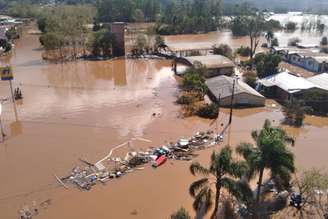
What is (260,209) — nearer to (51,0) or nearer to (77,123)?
(77,123)

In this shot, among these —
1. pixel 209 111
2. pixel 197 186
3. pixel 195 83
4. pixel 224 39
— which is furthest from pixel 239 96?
pixel 224 39

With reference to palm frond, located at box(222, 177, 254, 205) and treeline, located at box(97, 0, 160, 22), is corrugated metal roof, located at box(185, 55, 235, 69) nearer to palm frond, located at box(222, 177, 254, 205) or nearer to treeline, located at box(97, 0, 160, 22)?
palm frond, located at box(222, 177, 254, 205)

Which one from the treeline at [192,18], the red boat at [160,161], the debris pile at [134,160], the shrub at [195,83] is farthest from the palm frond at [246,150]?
the treeline at [192,18]

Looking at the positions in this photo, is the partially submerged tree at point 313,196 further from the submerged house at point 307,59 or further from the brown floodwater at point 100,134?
the submerged house at point 307,59

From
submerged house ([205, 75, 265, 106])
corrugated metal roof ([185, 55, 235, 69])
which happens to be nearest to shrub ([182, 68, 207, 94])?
submerged house ([205, 75, 265, 106])

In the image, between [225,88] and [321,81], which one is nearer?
[225,88]

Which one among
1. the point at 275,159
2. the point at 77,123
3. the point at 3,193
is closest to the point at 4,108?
the point at 77,123

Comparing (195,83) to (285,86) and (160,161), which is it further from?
(160,161)
